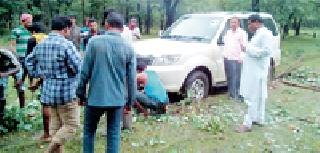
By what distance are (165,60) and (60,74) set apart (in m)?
3.86

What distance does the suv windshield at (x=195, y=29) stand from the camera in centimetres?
966

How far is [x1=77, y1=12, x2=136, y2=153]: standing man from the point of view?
4.44 metres

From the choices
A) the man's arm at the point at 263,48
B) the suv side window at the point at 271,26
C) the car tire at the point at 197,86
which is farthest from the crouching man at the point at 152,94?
the suv side window at the point at 271,26

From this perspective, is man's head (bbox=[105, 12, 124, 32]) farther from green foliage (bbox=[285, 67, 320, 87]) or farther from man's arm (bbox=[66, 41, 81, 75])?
green foliage (bbox=[285, 67, 320, 87])

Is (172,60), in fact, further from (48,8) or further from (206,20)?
(48,8)

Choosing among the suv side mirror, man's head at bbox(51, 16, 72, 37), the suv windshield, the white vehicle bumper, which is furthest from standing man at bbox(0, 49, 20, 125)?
the suv side mirror

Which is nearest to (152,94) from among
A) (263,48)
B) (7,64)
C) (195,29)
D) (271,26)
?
(263,48)

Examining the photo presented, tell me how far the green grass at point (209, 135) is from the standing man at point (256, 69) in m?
0.36

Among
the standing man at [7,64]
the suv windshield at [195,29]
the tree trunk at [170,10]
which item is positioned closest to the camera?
the standing man at [7,64]

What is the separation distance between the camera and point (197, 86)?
9.09 m

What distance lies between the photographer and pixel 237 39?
9062 mm

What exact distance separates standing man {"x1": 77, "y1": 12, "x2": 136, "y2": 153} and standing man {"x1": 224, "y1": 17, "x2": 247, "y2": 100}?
4.88 meters

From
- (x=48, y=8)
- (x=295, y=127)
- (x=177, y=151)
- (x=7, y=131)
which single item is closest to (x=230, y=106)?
(x=295, y=127)

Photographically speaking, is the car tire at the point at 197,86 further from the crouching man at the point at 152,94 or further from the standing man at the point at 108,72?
the standing man at the point at 108,72
